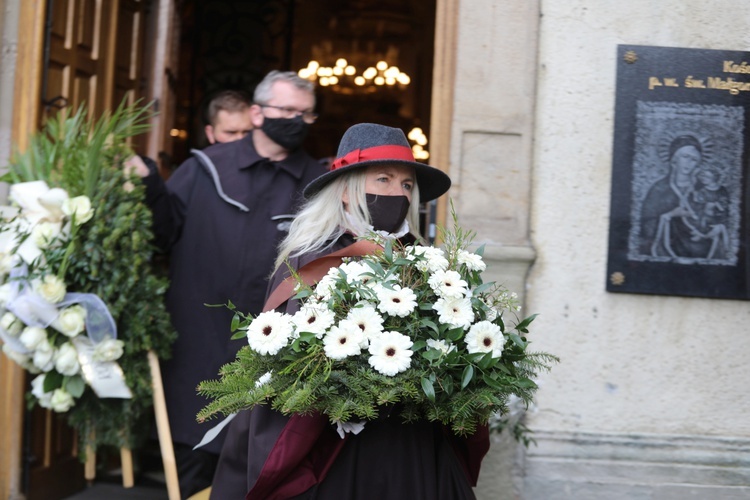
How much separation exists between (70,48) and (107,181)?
1392mm

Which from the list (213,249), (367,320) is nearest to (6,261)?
(213,249)

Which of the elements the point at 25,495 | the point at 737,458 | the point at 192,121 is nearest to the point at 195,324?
the point at 25,495

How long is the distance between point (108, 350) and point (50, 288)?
1.16 ft

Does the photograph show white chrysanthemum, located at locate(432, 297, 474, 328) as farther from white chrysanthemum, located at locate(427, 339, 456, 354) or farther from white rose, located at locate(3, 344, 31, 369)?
white rose, located at locate(3, 344, 31, 369)

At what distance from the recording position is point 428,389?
2.35 m

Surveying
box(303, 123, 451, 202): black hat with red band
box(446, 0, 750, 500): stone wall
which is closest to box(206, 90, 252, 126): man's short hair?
box(446, 0, 750, 500): stone wall

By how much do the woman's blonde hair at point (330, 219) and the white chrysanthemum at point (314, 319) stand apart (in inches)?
16.4

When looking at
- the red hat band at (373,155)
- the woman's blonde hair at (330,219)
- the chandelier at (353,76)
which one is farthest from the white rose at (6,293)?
the chandelier at (353,76)

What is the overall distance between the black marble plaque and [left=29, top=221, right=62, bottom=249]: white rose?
2468mm

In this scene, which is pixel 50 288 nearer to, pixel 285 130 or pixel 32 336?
pixel 32 336

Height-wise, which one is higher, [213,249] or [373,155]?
[373,155]

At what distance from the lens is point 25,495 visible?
16.1 feet

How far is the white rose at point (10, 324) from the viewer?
3.95 metres

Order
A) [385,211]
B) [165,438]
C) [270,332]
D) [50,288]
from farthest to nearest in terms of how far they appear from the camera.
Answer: [165,438], [50,288], [385,211], [270,332]
